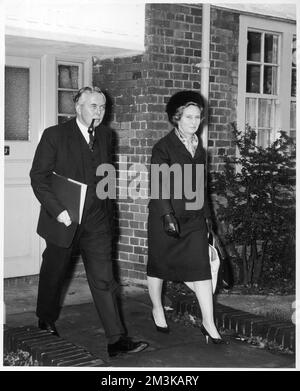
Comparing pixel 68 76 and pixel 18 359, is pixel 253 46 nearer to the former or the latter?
pixel 68 76

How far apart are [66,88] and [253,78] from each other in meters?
2.21

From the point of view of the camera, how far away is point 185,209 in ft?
16.9

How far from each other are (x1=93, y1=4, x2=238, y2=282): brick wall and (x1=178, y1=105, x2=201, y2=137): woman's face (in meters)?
1.78

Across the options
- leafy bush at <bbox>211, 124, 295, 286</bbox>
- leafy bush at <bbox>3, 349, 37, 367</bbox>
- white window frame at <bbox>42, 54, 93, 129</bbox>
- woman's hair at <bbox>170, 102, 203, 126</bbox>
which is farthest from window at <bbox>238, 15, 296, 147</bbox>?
leafy bush at <bbox>3, 349, 37, 367</bbox>

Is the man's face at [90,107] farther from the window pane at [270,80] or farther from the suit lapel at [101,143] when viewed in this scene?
the window pane at [270,80]

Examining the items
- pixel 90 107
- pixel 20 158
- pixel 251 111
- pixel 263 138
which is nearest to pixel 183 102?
pixel 90 107

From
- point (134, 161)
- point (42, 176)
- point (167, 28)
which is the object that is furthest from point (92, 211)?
point (167, 28)

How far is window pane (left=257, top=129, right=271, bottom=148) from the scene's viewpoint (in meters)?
8.09

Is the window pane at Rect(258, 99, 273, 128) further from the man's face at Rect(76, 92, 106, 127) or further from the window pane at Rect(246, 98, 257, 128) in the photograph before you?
the man's face at Rect(76, 92, 106, 127)

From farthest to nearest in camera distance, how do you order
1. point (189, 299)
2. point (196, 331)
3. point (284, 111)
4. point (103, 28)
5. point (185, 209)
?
point (284, 111)
point (103, 28)
point (189, 299)
point (196, 331)
point (185, 209)

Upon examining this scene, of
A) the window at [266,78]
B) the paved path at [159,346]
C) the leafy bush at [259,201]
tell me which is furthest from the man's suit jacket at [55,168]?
the window at [266,78]

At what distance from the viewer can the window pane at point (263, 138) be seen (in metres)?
8.09

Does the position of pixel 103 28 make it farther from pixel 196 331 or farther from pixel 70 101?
pixel 196 331

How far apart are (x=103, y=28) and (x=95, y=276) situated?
271 cm
